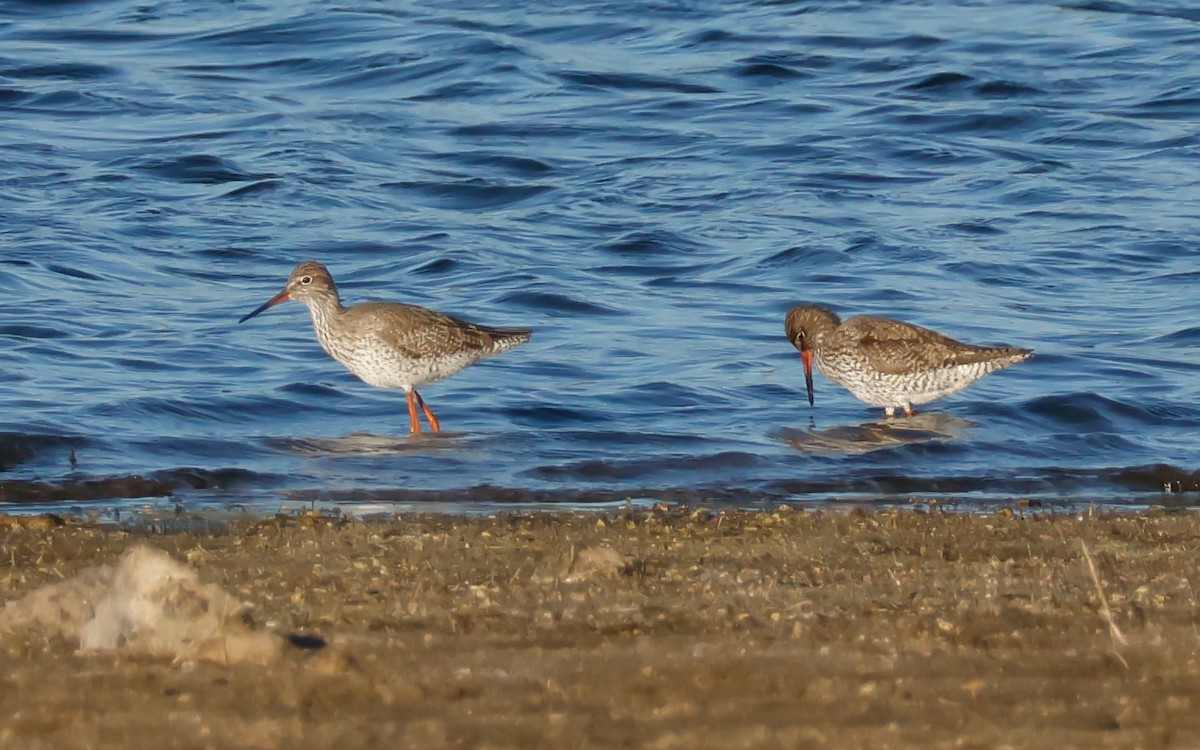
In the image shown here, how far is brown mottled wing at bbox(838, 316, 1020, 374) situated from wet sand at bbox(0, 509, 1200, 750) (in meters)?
4.34

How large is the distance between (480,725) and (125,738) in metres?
0.86

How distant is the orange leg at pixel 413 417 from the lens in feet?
38.3

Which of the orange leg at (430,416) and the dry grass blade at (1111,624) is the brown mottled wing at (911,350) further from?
the dry grass blade at (1111,624)

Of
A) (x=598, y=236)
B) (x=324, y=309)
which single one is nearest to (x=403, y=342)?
(x=324, y=309)

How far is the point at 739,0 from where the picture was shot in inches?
1073

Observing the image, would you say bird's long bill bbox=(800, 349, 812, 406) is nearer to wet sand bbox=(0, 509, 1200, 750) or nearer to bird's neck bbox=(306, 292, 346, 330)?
bird's neck bbox=(306, 292, 346, 330)

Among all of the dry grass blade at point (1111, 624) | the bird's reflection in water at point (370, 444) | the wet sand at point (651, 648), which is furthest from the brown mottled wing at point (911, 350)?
the dry grass blade at point (1111, 624)

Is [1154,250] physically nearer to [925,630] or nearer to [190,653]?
[925,630]

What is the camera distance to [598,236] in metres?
17.4

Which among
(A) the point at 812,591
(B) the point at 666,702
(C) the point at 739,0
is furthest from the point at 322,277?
(C) the point at 739,0

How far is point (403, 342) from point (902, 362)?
10.4 ft

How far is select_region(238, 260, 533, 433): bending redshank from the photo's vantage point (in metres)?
11.9

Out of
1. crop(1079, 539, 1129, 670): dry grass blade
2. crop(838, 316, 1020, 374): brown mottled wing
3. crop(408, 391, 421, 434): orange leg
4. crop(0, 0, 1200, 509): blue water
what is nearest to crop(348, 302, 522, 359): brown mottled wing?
crop(408, 391, 421, 434): orange leg

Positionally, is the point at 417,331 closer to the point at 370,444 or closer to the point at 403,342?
the point at 403,342
